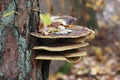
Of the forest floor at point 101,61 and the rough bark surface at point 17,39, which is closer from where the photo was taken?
the rough bark surface at point 17,39

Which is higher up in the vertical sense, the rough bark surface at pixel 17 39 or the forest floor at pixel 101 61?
the rough bark surface at pixel 17 39

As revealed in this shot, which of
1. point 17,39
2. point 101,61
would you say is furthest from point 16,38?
point 101,61

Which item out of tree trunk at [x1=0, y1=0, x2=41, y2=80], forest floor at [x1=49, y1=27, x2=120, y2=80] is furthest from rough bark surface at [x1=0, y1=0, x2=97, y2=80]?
forest floor at [x1=49, y1=27, x2=120, y2=80]

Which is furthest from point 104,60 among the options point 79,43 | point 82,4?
point 79,43

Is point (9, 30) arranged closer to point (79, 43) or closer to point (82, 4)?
point (79, 43)

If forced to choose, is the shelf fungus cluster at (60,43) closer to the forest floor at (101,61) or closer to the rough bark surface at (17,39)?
the rough bark surface at (17,39)

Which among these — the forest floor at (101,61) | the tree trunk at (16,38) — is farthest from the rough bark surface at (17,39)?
the forest floor at (101,61)
